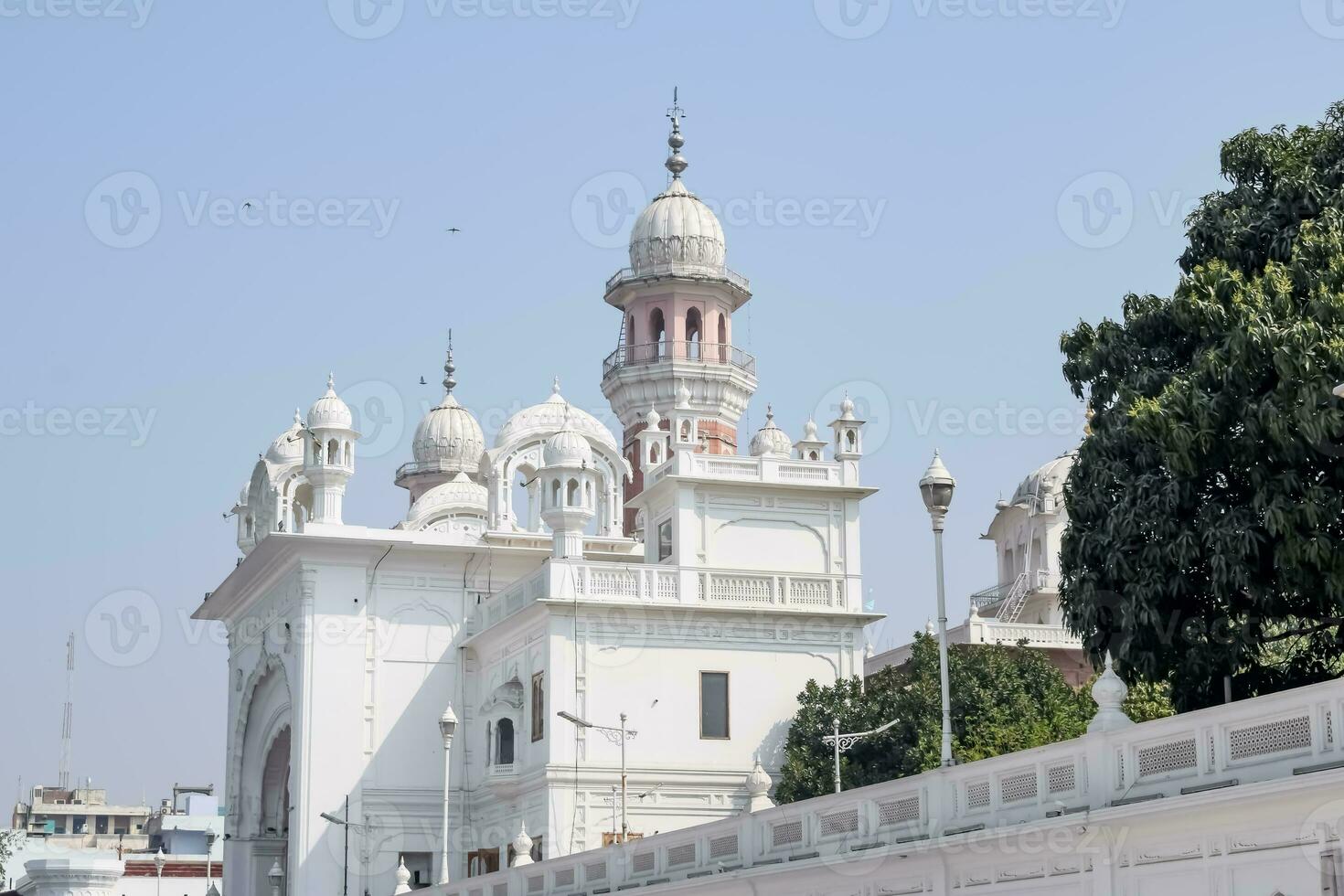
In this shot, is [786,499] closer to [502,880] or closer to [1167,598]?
[502,880]

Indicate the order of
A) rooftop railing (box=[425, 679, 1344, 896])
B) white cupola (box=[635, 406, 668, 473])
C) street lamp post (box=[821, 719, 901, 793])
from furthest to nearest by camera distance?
white cupola (box=[635, 406, 668, 473])
street lamp post (box=[821, 719, 901, 793])
rooftop railing (box=[425, 679, 1344, 896])

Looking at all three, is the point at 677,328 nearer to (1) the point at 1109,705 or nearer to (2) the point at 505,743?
(2) the point at 505,743

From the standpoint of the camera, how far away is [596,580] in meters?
43.7

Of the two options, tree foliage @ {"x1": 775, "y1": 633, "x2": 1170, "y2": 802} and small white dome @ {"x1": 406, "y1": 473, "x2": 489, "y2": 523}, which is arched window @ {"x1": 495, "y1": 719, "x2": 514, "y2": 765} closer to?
tree foliage @ {"x1": 775, "y1": 633, "x2": 1170, "y2": 802}

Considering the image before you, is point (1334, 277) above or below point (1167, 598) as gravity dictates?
above

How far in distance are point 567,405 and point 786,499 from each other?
11.3 meters

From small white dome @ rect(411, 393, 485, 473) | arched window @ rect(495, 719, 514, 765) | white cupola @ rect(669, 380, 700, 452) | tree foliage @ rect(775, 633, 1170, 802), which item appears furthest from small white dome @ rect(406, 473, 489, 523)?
tree foliage @ rect(775, 633, 1170, 802)

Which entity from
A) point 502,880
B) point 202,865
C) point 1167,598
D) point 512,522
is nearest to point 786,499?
point 512,522

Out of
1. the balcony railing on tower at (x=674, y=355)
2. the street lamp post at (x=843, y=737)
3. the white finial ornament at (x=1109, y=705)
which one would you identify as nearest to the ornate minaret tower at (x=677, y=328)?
the balcony railing on tower at (x=674, y=355)

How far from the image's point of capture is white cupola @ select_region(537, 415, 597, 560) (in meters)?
44.6

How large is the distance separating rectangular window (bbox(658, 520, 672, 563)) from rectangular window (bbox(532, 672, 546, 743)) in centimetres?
500

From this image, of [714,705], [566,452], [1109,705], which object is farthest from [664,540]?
[1109,705]

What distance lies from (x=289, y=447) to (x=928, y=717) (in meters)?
23.6

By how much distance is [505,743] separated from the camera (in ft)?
151
